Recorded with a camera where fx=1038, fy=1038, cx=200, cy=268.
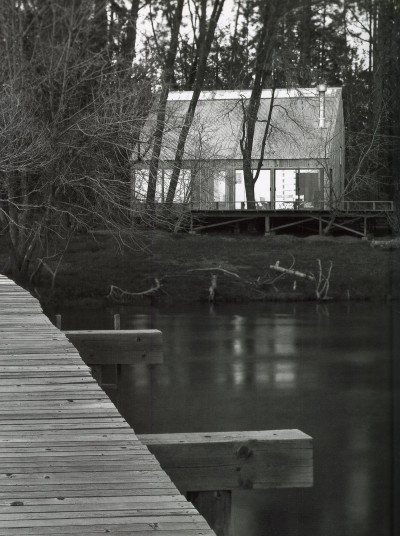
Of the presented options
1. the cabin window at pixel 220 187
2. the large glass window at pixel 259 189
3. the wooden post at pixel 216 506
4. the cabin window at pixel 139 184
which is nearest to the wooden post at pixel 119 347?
the wooden post at pixel 216 506

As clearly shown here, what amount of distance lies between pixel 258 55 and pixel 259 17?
2181 millimetres

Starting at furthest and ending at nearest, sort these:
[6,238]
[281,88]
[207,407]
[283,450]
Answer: [281,88] < [6,238] < [207,407] < [283,450]

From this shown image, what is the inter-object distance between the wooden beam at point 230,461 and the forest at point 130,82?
41.0 feet

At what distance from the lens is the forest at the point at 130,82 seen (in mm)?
20297

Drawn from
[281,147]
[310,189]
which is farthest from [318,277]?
[281,147]

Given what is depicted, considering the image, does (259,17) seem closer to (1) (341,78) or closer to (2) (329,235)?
(1) (341,78)

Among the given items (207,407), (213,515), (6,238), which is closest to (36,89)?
(6,238)

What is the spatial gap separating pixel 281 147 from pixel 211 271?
25.3 feet

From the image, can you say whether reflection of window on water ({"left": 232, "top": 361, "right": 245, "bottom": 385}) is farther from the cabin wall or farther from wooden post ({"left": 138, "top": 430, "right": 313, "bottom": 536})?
the cabin wall

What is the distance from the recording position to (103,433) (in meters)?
3.82

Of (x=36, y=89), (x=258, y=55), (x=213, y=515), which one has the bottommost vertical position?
(x=213, y=515)

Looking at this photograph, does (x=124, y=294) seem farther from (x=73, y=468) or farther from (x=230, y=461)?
(x=73, y=468)

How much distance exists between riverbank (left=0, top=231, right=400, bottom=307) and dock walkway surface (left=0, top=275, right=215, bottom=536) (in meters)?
18.4

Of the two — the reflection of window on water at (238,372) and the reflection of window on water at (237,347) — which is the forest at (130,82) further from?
the reflection of window on water at (238,372)
